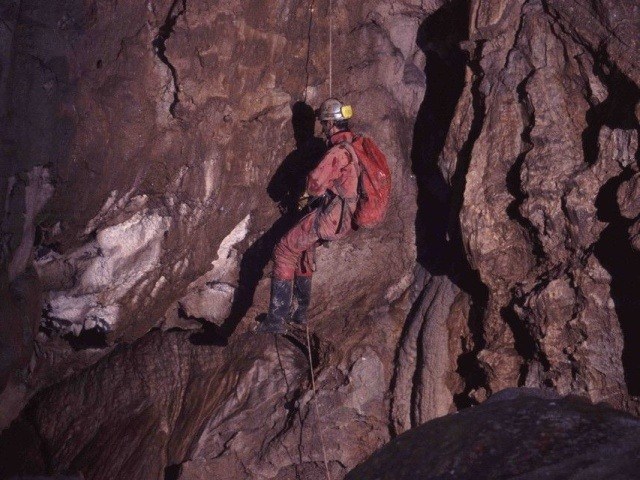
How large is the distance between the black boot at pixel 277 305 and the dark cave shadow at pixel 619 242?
2.59 metres

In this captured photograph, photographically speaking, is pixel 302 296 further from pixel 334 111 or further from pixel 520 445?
pixel 520 445

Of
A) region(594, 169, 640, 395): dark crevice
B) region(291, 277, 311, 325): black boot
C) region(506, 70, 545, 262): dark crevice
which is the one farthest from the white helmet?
region(594, 169, 640, 395): dark crevice

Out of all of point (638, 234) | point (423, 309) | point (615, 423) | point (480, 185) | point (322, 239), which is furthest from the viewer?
point (423, 309)

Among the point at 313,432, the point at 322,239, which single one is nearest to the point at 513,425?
the point at 322,239

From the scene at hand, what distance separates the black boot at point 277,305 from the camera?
562 centimetres

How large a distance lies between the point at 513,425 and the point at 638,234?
8.44 feet

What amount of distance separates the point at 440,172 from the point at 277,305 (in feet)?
6.52

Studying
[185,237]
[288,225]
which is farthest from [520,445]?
[288,225]

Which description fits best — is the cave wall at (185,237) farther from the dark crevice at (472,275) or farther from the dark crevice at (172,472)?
the dark crevice at (472,275)

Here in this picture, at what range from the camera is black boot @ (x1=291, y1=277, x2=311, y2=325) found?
19.0 feet

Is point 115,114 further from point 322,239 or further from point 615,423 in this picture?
point 615,423

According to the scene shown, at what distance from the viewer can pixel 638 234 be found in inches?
158

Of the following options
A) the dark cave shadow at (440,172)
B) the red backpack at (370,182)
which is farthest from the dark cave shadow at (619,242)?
the red backpack at (370,182)

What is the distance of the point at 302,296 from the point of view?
5.82 m
